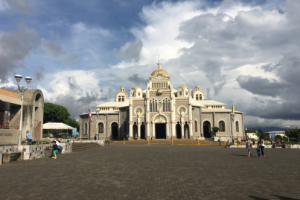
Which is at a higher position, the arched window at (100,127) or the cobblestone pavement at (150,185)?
the arched window at (100,127)

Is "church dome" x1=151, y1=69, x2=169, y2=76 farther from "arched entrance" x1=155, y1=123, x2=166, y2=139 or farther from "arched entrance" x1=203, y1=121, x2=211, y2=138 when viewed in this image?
"arched entrance" x1=203, y1=121, x2=211, y2=138

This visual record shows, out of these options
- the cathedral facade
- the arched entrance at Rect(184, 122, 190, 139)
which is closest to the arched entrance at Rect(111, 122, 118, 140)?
the cathedral facade

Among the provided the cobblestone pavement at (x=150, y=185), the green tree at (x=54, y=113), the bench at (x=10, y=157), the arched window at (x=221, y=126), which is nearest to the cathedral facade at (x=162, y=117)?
the arched window at (x=221, y=126)

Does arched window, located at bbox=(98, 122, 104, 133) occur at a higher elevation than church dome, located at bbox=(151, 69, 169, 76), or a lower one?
lower

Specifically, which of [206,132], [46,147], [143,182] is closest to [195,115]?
[206,132]

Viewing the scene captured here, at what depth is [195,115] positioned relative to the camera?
2061 inches

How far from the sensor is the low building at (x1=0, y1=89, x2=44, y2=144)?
63.4ft

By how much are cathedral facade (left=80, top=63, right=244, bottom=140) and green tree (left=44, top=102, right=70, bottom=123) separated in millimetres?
12392

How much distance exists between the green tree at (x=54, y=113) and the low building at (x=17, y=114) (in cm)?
4273

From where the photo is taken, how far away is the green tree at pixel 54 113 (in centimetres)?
6394

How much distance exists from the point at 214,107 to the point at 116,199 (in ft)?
188

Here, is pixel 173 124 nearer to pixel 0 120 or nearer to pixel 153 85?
pixel 153 85

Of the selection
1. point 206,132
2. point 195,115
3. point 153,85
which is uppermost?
point 153,85

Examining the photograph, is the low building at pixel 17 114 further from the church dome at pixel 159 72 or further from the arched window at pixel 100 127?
the church dome at pixel 159 72
